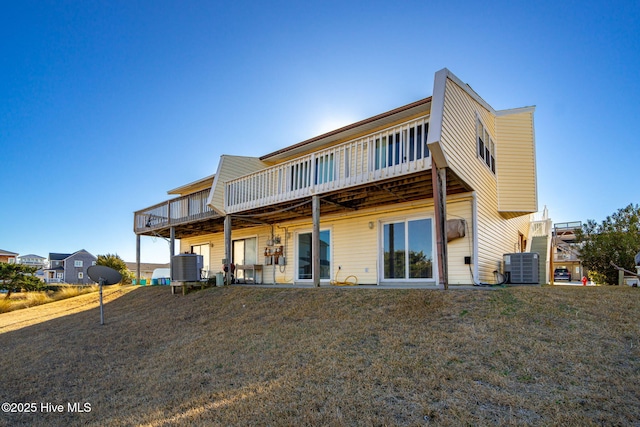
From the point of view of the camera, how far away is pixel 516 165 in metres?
11.4

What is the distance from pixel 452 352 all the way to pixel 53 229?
29473 millimetres

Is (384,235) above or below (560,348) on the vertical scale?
above

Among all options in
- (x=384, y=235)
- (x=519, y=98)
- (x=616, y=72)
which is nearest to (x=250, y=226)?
(x=384, y=235)

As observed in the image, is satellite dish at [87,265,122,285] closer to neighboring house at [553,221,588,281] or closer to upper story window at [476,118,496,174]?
Result: upper story window at [476,118,496,174]

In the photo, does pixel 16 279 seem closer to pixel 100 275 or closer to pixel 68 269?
pixel 100 275

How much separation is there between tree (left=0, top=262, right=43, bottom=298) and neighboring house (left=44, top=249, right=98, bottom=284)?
31.2m

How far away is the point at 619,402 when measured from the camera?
126 inches

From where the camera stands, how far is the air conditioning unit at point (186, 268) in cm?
1259

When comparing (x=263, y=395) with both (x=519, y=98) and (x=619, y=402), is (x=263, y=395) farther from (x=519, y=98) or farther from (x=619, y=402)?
(x=519, y=98)

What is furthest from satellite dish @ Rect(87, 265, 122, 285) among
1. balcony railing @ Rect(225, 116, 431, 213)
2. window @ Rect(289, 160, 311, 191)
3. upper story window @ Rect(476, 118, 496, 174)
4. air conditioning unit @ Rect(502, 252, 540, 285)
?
air conditioning unit @ Rect(502, 252, 540, 285)

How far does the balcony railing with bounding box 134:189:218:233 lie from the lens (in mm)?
14547

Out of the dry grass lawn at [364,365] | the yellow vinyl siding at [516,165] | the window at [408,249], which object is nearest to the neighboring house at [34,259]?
the dry grass lawn at [364,365]

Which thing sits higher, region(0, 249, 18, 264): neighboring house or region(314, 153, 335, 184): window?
region(314, 153, 335, 184): window

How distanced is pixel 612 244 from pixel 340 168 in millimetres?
9294
